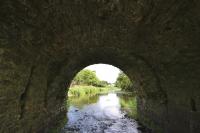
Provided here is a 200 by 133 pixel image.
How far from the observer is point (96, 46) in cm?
850

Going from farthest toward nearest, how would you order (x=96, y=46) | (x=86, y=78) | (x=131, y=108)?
(x=86, y=78)
(x=131, y=108)
(x=96, y=46)

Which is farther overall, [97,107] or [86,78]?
[86,78]

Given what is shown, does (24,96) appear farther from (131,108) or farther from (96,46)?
(131,108)

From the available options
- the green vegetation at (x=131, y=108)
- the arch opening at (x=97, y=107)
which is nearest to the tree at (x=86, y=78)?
the arch opening at (x=97, y=107)

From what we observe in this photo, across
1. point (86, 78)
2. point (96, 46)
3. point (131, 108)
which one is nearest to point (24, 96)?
point (96, 46)

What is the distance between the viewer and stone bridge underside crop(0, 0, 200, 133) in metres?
4.95

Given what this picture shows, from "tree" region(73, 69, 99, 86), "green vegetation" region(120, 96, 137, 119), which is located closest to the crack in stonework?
"green vegetation" region(120, 96, 137, 119)

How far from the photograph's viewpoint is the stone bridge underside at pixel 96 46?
4953mm

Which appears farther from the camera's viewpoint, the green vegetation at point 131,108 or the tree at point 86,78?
the tree at point 86,78

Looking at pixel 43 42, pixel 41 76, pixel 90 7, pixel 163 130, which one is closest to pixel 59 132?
pixel 41 76

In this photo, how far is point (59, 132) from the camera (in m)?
10.8

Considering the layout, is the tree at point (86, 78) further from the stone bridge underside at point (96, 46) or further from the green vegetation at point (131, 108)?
the stone bridge underside at point (96, 46)

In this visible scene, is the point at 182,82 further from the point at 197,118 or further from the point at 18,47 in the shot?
the point at 18,47

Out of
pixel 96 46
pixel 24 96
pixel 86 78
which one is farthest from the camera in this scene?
pixel 86 78
